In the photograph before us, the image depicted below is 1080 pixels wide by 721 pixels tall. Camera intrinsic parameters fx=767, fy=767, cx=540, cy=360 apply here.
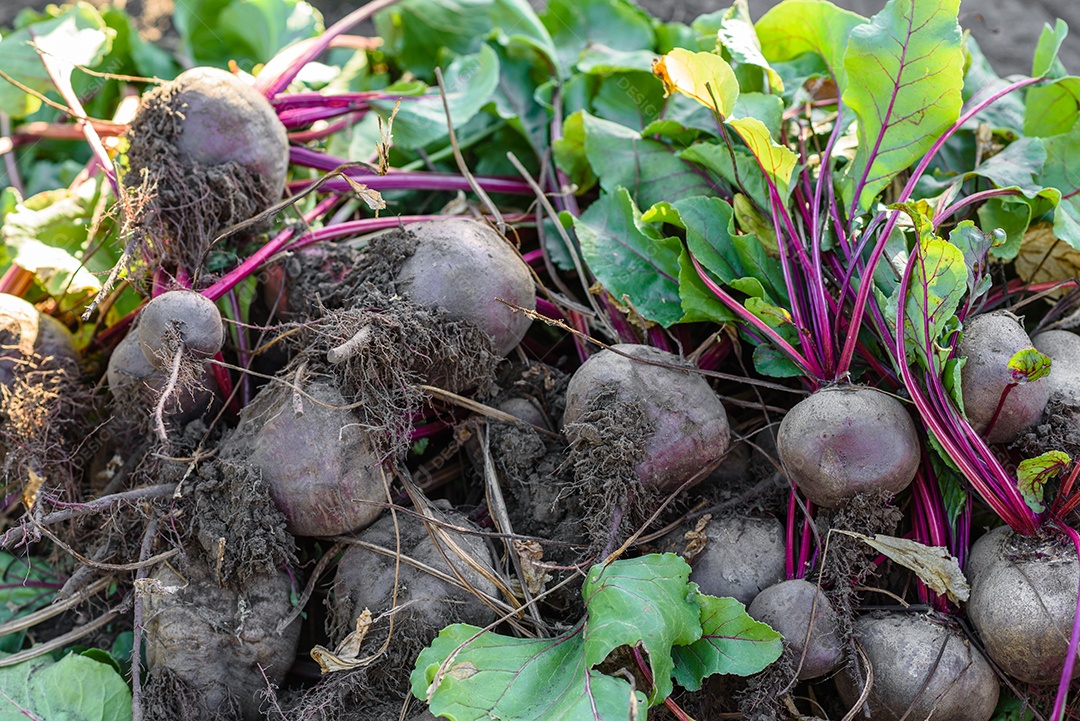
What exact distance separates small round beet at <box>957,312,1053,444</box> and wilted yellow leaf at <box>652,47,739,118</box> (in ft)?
2.78

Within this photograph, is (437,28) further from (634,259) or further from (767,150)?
(767,150)

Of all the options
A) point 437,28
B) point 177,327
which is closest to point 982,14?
point 437,28

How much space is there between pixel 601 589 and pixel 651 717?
12.9 inches

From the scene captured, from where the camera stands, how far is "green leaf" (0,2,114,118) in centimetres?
267

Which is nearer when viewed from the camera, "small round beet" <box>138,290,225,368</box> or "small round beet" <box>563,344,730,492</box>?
"small round beet" <box>138,290,225,368</box>

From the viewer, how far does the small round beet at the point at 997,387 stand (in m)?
1.75

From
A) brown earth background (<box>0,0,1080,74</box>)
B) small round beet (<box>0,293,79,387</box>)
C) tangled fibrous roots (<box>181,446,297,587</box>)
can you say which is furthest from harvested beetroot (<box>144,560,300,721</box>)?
brown earth background (<box>0,0,1080,74</box>)

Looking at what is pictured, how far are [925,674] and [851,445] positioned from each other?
19.8 inches

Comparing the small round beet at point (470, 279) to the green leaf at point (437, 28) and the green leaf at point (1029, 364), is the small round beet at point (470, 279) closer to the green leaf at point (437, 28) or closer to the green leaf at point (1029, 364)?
the green leaf at point (1029, 364)

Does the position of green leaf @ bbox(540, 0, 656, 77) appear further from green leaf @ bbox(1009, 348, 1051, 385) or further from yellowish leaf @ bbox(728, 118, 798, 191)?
green leaf @ bbox(1009, 348, 1051, 385)

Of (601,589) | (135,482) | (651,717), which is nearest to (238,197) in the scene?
(135,482)

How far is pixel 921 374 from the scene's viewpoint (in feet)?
6.05

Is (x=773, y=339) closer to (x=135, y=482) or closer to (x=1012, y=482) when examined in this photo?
(x=1012, y=482)

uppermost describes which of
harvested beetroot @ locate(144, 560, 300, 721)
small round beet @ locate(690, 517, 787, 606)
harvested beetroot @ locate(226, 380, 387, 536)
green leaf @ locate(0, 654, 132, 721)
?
harvested beetroot @ locate(226, 380, 387, 536)
